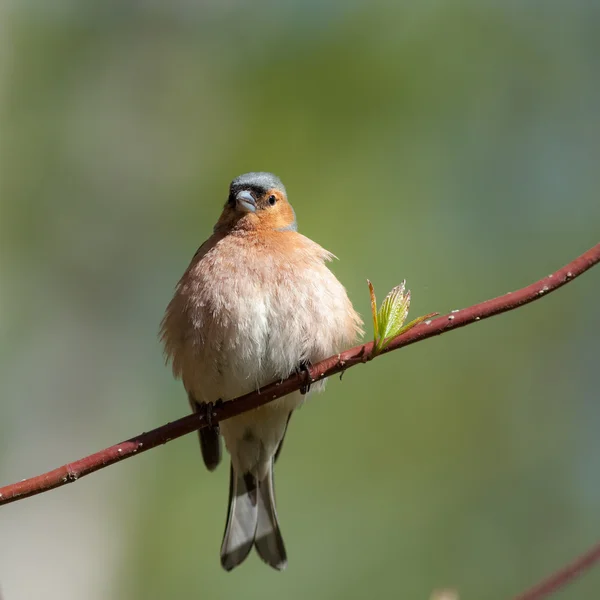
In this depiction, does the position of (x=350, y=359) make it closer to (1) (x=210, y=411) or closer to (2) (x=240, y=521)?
(1) (x=210, y=411)

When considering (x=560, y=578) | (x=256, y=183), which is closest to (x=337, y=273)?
(x=256, y=183)

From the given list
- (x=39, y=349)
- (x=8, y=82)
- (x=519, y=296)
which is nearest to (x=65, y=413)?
(x=39, y=349)

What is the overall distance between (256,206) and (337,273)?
4.24 metres

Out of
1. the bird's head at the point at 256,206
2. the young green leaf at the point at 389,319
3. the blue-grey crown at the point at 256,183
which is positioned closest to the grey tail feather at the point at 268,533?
the bird's head at the point at 256,206

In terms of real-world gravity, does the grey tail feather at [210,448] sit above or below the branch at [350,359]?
above

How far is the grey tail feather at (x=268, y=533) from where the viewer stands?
520cm

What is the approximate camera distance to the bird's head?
203 inches

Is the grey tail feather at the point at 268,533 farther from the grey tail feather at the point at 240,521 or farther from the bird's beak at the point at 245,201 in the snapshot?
the bird's beak at the point at 245,201

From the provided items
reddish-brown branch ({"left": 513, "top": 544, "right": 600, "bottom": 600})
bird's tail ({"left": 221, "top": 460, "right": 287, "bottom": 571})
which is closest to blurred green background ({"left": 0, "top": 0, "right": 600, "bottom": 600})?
bird's tail ({"left": 221, "top": 460, "right": 287, "bottom": 571})

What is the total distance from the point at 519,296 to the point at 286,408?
273 cm

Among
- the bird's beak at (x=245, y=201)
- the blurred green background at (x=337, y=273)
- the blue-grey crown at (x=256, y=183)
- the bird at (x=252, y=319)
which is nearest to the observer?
the bird at (x=252, y=319)

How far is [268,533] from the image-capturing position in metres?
5.31

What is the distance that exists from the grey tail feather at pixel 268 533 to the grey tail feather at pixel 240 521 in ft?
0.12

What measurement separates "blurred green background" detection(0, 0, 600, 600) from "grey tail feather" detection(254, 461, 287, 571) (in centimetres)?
423
